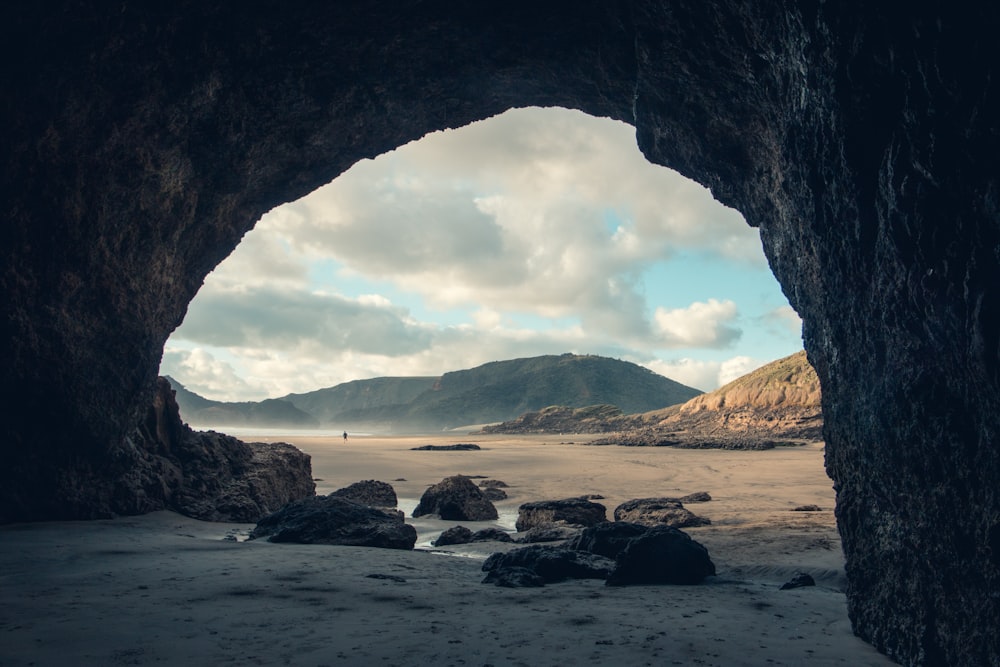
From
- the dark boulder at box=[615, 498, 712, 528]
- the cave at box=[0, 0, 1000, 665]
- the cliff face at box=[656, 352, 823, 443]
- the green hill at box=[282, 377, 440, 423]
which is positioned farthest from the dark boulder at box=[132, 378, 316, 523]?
the green hill at box=[282, 377, 440, 423]

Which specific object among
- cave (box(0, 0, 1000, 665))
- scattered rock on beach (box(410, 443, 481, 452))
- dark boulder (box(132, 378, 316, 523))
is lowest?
scattered rock on beach (box(410, 443, 481, 452))

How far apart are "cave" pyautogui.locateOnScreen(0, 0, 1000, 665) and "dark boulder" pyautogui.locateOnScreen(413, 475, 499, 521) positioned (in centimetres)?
461

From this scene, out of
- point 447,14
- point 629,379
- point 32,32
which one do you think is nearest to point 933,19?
point 447,14

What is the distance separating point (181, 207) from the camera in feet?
25.1

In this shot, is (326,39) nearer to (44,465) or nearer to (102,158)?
(102,158)

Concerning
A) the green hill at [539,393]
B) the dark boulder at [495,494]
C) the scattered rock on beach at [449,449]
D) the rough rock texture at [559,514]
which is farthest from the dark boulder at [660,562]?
the green hill at [539,393]

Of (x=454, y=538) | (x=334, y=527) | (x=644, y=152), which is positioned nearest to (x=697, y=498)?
(x=454, y=538)

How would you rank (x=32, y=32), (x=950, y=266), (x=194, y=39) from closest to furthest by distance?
(x=950, y=266), (x=32, y=32), (x=194, y=39)

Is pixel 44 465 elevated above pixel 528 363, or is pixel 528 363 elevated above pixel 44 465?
pixel 528 363

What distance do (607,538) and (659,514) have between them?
2850 millimetres

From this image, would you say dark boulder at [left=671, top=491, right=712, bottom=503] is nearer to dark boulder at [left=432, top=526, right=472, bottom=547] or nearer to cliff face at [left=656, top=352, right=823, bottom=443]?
dark boulder at [left=432, top=526, right=472, bottom=547]

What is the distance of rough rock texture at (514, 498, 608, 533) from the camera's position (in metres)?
9.10

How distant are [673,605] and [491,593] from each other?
1417 millimetres

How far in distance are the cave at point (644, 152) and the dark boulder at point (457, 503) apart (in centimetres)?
461
